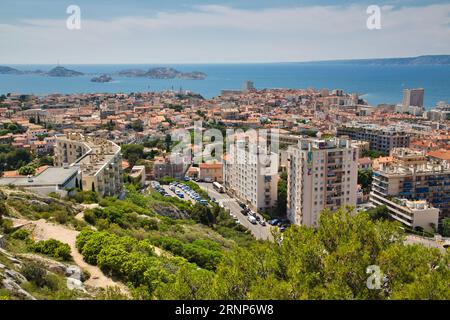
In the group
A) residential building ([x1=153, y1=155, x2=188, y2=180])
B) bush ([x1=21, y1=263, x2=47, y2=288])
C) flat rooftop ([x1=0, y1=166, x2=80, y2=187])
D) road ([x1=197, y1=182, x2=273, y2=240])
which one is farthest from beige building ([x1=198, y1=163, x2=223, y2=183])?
bush ([x1=21, y1=263, x2=47, y2=288])

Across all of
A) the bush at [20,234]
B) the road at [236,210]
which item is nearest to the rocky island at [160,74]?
the road at [236,210]

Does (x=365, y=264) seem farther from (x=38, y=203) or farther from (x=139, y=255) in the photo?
(x=38, y=203)

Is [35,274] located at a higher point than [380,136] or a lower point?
higher

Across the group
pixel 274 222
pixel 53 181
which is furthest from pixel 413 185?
pixel 53 181

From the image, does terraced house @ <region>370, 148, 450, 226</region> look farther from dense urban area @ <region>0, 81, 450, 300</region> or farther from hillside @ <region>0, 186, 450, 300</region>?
hillside @ <region>0, 186, 450, 300</region>

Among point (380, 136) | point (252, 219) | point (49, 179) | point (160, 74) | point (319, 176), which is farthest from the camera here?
point (160, 74)

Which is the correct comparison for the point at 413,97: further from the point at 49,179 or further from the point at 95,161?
the point at 49,179
